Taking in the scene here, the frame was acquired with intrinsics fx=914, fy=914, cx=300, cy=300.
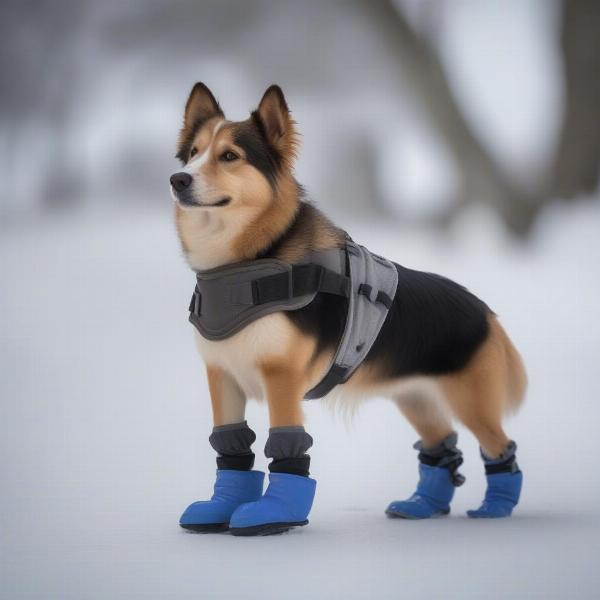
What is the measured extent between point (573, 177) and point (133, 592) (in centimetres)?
608

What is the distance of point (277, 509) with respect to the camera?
2.97 meters

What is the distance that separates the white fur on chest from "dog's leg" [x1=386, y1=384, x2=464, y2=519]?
80 centimetres

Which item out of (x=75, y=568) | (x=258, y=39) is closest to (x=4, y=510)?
(x=75, y=568)

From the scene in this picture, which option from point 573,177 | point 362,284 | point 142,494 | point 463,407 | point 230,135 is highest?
point 573,177

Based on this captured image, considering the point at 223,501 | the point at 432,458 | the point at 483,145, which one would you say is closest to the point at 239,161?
the point at 223,501

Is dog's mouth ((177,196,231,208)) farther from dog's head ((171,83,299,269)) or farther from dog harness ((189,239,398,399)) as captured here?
dog harness ((189,239,398,399))

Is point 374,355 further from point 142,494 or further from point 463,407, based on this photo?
point 142,494

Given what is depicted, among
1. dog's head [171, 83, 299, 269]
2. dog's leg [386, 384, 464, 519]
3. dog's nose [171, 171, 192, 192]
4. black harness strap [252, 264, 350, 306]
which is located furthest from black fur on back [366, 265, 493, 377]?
dog's nose [171, 171, 192, 192]

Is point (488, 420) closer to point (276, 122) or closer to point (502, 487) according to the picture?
point (502, 487)

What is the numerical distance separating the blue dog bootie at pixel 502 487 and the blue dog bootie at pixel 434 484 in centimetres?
14

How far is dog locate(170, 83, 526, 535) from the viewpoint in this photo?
9.98ft

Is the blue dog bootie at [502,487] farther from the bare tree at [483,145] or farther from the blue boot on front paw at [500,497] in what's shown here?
the bare tree at [483,145]

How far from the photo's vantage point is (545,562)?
8.91 ft

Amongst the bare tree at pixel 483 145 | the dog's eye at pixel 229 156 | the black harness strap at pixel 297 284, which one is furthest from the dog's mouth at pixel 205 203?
the bare tree at pixel 483 145
